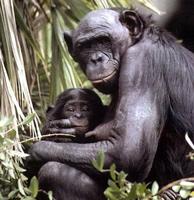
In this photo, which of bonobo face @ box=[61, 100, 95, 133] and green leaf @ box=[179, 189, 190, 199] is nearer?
green leaf @ box=[179, 189, 190, 199]

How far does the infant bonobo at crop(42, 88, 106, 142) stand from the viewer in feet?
12.9

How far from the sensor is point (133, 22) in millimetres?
3924

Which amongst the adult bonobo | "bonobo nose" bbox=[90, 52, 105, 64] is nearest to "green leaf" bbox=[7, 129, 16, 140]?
the adult bonobo

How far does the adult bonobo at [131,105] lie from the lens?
3639 millimetres

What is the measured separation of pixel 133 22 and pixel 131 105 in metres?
0.47

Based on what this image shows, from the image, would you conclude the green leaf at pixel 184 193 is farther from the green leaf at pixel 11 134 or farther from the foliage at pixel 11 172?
the green leaf at pixel 11 134

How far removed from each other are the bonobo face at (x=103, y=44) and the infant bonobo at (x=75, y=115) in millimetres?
129

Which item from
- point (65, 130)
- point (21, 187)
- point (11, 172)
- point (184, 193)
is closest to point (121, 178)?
point (184, 193)

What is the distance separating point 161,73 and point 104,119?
14.5 inches

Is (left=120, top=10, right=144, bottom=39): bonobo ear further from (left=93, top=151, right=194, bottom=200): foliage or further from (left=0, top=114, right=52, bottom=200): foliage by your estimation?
(left=93, top=151, right=194, bottom=200): foliage

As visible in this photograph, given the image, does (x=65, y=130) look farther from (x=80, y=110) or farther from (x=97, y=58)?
(x=97, y=58)

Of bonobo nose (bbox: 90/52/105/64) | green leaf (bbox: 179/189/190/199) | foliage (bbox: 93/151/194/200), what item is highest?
bonobo nose (bbox: 90/52/105/64)

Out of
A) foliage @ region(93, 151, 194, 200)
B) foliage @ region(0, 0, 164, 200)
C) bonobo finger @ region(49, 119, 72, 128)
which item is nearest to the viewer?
foliage @ region(93, 151, 194, 200)

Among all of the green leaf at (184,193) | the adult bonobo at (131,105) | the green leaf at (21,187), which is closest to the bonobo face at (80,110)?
the adult bonobo at (131,105)
